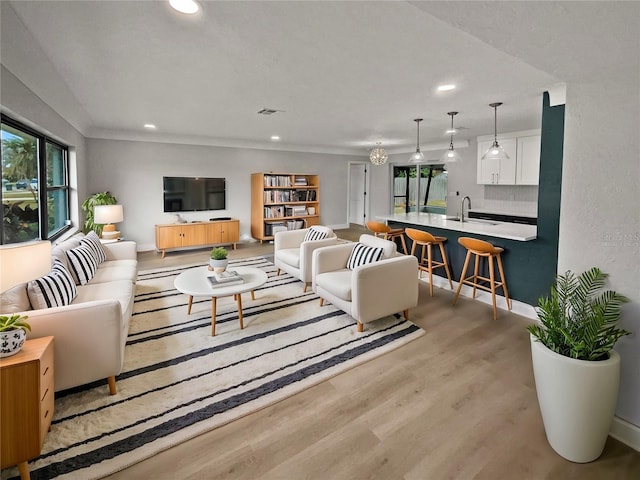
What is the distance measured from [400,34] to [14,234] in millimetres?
3619

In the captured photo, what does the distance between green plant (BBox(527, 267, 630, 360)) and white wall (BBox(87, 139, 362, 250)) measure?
21.2ft

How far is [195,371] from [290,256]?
7.45 ft

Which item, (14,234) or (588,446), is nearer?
(588,446)

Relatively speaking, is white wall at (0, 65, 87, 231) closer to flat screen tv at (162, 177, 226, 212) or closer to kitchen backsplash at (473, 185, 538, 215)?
flat screen tv at (162, 177, 226, 212)

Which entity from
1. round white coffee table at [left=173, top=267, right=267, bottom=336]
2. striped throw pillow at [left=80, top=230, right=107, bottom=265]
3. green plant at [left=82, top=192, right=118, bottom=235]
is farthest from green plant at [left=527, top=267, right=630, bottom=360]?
green plant at [left=82, top=192, right=118, bottom=235]

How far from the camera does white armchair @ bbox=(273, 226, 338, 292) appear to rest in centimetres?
424

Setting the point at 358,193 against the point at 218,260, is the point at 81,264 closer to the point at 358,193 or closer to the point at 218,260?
the point at 218,260

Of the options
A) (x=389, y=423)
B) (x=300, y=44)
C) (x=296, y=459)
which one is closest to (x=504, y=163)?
(x=300, y=44)

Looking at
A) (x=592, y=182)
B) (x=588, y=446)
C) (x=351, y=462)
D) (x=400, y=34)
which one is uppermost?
(x=400, y=34)

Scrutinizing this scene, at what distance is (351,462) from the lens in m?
1.71

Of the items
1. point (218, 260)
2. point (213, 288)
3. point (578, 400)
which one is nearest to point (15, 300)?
point (213, 288)

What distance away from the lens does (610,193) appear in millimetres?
1875

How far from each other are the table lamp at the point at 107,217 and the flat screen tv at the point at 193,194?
5.68ft

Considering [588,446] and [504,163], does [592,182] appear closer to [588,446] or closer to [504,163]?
[588,446]
